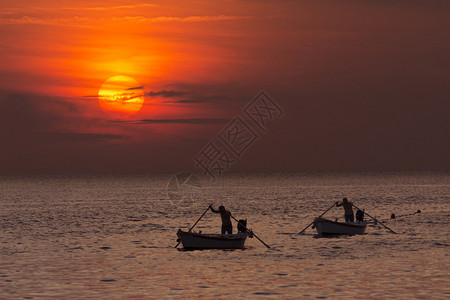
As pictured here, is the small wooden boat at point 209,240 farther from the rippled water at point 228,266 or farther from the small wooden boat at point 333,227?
the small wooden boat at point 333,227

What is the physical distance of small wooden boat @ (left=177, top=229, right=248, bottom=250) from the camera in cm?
4078

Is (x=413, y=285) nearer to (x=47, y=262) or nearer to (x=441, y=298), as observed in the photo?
(x=441, y=298)

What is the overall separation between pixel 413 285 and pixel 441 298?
9.42 feet

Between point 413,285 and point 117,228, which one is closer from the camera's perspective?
point 413,285

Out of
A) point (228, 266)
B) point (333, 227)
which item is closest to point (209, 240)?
point (228, 266)

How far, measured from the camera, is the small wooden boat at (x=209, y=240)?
134ft

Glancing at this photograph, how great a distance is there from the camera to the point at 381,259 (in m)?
36.1

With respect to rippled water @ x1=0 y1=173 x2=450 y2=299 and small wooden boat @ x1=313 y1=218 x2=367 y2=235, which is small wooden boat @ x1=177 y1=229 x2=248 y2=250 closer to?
rippled water @ x1=0 y1=173 x2=450 y2=299

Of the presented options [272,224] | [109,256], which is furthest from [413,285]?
[272,224]

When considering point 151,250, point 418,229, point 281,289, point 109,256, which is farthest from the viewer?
point 418,229

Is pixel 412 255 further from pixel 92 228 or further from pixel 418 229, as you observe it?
pixel 92 228

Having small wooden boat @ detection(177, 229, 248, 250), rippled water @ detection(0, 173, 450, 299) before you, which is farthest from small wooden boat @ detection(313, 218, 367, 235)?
small wooden boat @ detection(177, 229, 248, 250)

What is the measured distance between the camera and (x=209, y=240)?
40844mm

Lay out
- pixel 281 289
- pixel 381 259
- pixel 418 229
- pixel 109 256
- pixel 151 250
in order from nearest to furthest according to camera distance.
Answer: pixel 281 289, pixel 381 259, pixel 109 256, pixel 151 250, pixel 418 229
